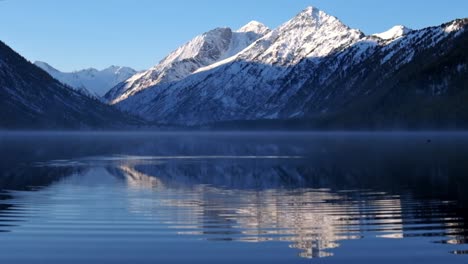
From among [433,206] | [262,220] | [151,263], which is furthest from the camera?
[433,206]

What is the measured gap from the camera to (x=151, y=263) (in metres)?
30.3

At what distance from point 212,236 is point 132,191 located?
23.3 meters

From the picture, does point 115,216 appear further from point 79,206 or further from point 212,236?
point 212,236

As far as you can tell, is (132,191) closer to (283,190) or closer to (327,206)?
(283,190)

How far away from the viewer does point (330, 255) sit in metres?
31.6

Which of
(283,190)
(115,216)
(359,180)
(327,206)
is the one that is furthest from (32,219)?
(359,180)

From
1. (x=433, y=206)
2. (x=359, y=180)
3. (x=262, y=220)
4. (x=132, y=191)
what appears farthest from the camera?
(x=359, y=180)

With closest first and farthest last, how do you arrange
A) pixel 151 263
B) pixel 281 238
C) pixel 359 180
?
1. pixel 151 263
2. pixel 281 238
3. pixel 359 180

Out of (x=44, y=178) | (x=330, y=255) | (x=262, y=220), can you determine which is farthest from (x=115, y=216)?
(x=44, y=178)

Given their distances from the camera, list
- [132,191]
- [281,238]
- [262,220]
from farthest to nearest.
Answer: [132,191] → [262,220] → [281,238]

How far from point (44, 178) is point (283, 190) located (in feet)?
83.6

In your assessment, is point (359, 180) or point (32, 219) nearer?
point (32, 219)

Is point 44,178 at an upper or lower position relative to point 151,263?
upper

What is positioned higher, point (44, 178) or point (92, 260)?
point (44, 178)
